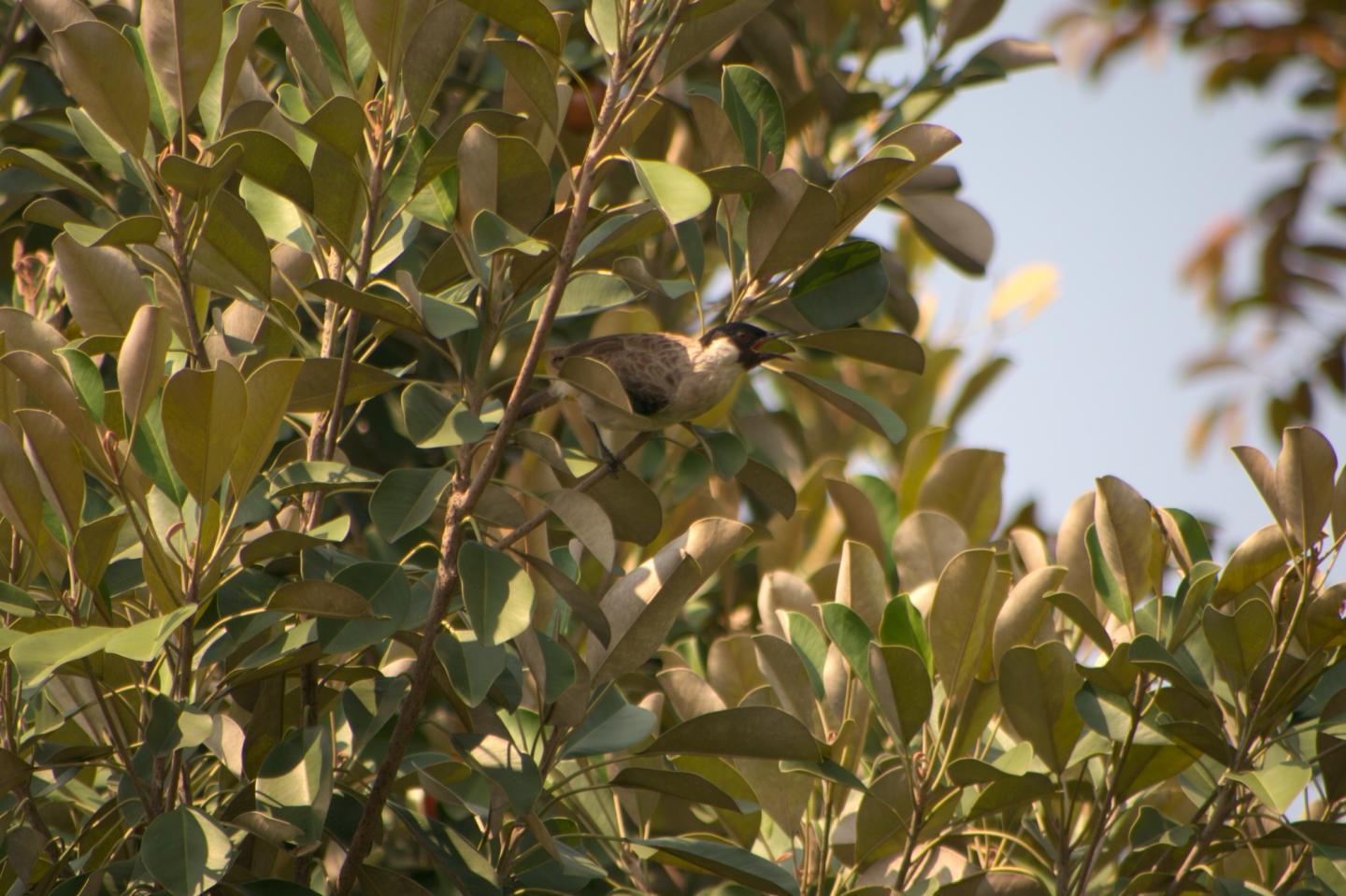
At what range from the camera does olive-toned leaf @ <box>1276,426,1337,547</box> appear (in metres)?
1.36

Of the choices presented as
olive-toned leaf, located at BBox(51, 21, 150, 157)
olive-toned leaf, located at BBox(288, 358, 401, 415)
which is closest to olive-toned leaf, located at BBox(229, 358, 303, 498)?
olive-toned leaf, located at BBox(288, 358, 401, 415)

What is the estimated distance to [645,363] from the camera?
190cm

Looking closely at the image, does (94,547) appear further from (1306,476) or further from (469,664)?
(1306,476)

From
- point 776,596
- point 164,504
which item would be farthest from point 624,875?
point 164,504

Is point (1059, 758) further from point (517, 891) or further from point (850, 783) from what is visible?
point (517, 891)

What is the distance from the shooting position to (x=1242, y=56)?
5879 millimetres

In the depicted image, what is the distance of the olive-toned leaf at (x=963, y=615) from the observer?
4.68 feet

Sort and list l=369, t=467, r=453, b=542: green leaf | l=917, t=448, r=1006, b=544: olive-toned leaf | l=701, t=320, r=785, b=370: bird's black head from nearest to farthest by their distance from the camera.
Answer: l=369, t=467, r=453, b=542: green leaf → l=701, t=320, r=785, b=370: bird's black head → l=917, t=448, r=1006, b=544: olive-toned leaf

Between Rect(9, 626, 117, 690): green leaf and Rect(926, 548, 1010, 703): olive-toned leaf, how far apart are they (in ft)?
2.87

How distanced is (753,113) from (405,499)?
23.9 inches

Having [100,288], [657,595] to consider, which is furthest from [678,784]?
[100,288]

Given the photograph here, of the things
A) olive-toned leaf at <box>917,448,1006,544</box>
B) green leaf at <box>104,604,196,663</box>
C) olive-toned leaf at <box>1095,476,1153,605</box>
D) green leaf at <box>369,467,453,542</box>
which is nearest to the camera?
green leaf at <box>104,604,196,663</box>

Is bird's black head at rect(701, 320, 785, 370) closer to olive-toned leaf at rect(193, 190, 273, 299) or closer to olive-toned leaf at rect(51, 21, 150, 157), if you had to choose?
olive-toned leaf at rect(193, 190, 273, 299)

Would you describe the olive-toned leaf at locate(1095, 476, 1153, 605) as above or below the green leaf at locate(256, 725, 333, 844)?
above
